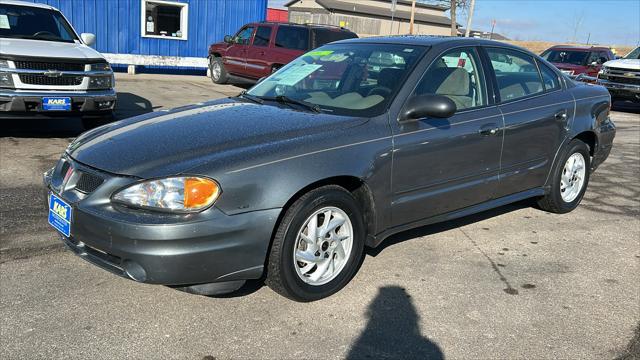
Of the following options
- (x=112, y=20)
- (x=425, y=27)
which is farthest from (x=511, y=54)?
(x=425, y=27)

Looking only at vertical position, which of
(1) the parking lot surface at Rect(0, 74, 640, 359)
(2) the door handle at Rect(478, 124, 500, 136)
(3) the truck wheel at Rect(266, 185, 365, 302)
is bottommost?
(1) the parking lot surface at Rect(0, 74, 640, 359)

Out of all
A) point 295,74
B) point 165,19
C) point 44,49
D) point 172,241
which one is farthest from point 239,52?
point 172,241

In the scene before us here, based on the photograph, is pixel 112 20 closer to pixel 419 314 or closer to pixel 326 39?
pixel 326 39

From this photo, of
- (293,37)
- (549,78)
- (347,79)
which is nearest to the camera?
(347,79)

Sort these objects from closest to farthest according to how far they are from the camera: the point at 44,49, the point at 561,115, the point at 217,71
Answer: the point at 561,115, the point at 44,49, the point at 217,71

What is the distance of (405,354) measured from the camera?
289 cm

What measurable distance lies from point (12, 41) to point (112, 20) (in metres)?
9.52

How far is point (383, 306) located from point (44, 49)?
5946mm

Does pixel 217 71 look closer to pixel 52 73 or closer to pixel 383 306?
pixel 52 73

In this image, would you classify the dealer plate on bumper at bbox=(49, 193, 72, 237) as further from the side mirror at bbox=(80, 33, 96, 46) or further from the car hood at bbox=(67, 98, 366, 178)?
the side mirror at bbox=(80, 33, 96, 46)

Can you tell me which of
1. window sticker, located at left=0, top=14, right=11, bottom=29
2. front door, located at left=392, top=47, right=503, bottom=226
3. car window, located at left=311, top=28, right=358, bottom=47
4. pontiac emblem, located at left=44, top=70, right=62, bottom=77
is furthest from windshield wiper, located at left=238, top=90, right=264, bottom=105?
car window, located at left=311, top=28, right=358, bottom=47

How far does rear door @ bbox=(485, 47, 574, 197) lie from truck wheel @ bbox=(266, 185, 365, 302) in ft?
5.37

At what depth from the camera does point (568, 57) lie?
733 inches

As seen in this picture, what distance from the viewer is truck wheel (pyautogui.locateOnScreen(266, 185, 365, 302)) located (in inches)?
124
